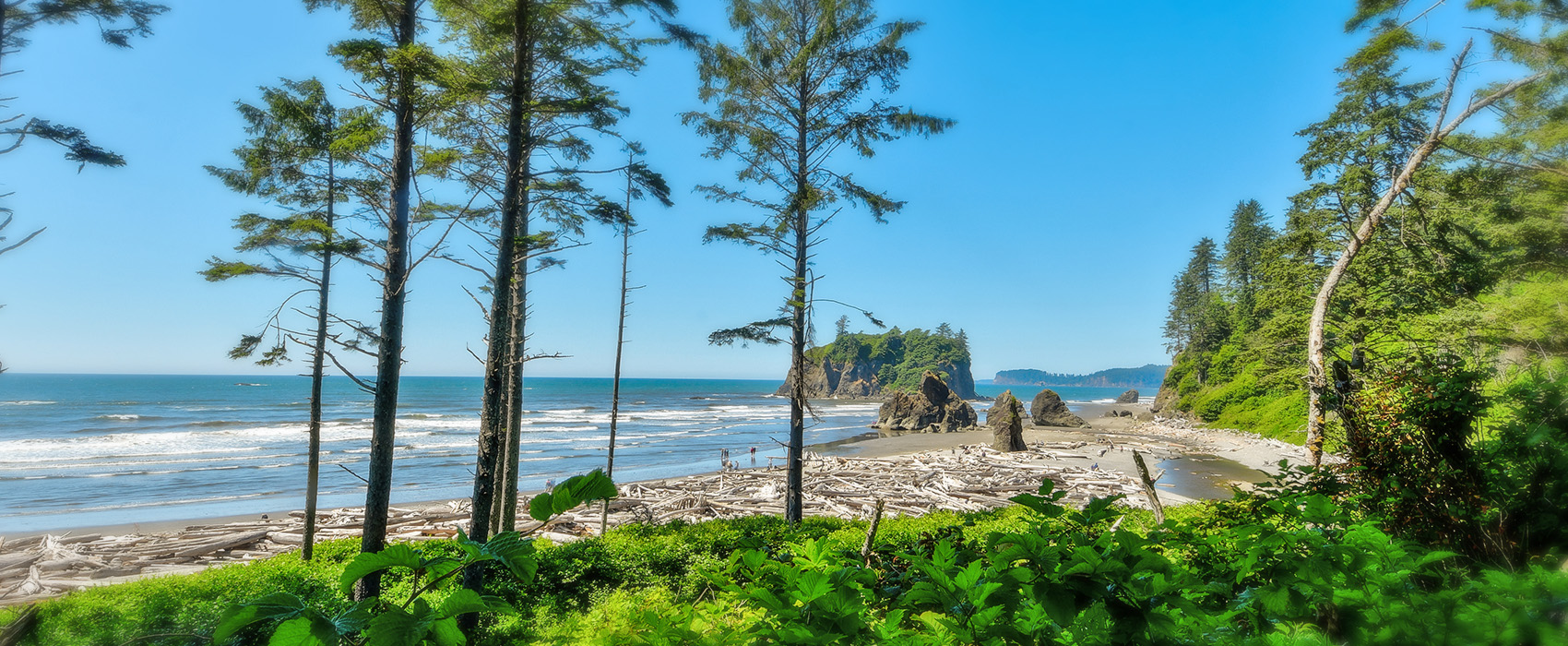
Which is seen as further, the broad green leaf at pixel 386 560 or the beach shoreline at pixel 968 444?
the beach shoreline at pixel 968 444

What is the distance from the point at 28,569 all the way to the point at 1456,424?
18738 mm

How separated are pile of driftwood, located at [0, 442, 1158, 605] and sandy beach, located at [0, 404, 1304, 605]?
0.10 ft

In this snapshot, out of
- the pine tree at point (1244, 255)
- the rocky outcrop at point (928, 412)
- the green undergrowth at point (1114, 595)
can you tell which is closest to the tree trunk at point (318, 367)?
the green undergrowth at point (1114, 595)

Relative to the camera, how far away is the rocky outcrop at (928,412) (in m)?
39.8

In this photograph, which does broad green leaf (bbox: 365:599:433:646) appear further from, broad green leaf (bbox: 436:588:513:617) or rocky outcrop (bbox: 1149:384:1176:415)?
rocky outcrop (bbox: 1149:384:1176:415)

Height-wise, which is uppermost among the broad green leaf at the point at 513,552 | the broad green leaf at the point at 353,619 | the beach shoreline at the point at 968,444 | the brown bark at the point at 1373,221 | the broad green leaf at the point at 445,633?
the brown bark at the point at 1373,221

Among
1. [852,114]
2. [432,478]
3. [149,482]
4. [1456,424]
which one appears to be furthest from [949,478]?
[149,482]

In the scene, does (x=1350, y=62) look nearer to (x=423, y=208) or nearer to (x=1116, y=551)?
(x=1116, y=551)

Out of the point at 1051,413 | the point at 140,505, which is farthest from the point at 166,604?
the point at 1051,413

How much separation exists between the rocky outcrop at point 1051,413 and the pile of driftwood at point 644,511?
19.7 metres

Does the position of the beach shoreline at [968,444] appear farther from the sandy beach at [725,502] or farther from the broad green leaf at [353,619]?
the broad green leaf at [353,619]

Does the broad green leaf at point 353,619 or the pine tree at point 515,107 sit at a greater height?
the pine tree at point 515,107

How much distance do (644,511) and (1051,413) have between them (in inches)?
1280

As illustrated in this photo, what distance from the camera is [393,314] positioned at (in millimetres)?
7020
